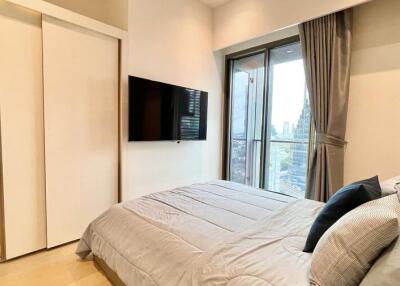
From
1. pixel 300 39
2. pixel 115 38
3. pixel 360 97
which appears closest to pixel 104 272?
pixel 115 38

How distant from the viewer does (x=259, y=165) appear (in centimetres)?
357

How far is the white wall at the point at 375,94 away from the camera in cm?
229

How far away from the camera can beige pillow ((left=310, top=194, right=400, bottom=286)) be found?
2.80 ft

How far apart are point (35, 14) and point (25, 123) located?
103cm

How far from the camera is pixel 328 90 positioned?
262 centimetres

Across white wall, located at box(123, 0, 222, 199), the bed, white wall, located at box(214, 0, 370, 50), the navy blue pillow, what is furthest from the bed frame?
white wall, located at box(214, 0, 370, 50)

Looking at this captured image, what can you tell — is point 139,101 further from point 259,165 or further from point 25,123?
point 259,165

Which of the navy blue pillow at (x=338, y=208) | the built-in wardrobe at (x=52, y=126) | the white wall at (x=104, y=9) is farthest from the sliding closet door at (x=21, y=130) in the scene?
the navy blue pillow at (x=338, y=208)

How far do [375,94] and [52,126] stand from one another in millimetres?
3337

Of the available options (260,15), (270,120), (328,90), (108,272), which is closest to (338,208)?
(108,272)

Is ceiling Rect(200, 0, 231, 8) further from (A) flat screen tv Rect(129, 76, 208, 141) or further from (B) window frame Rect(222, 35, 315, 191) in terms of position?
(A) flat screen tv Rect(129, 76, 208, 141)

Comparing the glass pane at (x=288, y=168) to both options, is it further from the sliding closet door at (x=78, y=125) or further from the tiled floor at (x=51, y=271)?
the tiled floor at (x=51, y=271)

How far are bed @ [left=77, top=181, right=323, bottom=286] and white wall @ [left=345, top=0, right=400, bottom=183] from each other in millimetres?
1114

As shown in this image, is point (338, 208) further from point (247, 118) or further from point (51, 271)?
point (247, 118)
